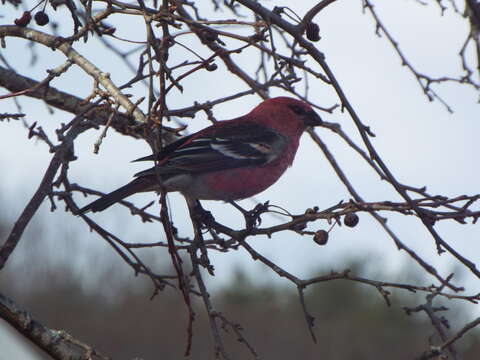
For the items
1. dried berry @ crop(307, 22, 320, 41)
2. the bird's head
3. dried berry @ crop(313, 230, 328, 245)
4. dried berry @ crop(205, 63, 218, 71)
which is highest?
the bird's head

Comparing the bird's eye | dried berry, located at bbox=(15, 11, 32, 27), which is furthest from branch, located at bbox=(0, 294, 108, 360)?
the bird's eye

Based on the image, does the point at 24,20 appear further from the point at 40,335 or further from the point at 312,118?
the point at 312,118

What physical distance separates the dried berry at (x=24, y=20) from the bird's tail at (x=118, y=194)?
969 millimetres

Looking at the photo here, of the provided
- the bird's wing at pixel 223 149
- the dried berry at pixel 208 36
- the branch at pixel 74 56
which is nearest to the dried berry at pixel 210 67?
the dried berry at pixel 208 36

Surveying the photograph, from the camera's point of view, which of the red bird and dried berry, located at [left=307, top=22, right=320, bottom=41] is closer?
dried berry, located at [left=307, top=22, right=320, bottom=41]

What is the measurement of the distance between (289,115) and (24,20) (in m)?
2.57

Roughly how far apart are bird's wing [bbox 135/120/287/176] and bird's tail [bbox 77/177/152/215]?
69 mm

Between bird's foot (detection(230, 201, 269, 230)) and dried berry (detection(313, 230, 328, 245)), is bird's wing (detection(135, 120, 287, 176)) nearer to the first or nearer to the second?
bird's foot (detection(230, 201, 269, 230))

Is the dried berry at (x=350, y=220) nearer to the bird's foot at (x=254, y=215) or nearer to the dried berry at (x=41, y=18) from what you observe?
the bird's foot at (x=254, y=215)

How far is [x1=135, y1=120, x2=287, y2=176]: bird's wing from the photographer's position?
4.70m

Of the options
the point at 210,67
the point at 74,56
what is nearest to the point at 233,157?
the point at 74,56

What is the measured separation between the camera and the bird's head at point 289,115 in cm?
579

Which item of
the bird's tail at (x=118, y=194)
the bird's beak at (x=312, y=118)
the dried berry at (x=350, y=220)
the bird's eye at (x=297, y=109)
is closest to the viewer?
the dried berry at (x=350, y=220)

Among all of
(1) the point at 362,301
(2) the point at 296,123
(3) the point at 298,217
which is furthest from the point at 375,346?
(3) the point at 298,217
